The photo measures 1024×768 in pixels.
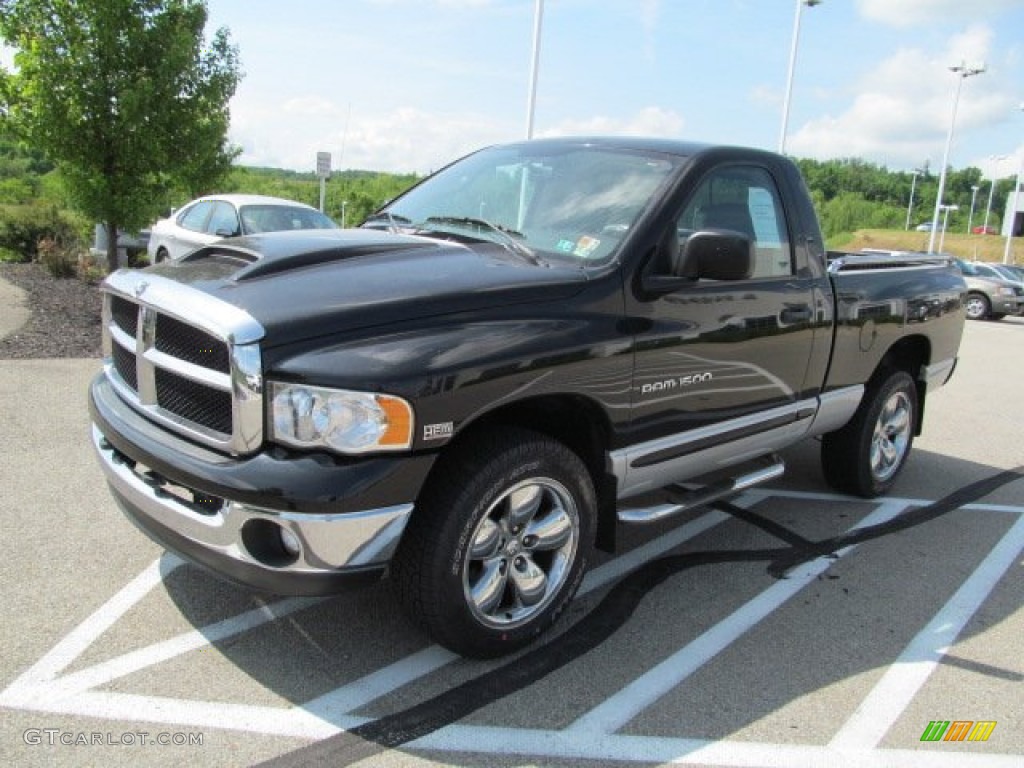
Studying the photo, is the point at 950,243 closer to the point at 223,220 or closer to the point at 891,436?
the point at 223,220

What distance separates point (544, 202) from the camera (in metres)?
3.79

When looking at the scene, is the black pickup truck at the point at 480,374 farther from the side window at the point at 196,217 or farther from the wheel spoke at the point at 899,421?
the side window at the point at 196,217

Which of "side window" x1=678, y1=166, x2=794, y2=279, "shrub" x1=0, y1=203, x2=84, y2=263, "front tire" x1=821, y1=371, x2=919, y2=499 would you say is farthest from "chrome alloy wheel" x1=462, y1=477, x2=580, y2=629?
"shrub" x1=0, y1=203, x2=84, y2=263

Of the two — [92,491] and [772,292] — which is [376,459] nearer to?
[772,292]

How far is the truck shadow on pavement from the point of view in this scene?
2.75 meters

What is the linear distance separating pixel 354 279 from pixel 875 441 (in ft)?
12.1

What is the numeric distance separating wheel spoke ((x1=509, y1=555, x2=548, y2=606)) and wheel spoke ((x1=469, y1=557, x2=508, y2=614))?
5 centimetres

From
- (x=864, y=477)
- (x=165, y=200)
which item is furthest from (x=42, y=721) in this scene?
(x=165, y=200)

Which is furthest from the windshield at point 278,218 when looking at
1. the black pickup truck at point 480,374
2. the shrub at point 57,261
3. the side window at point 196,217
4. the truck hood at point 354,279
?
the truck hood at point 354,279

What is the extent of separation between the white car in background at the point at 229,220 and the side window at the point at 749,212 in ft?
26.1

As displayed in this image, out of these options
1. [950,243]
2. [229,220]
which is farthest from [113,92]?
[950,243]

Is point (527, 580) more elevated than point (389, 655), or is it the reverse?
point (527, 580)

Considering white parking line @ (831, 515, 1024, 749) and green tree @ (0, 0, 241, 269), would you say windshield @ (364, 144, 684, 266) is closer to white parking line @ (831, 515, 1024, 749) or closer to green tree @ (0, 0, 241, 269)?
white parking line @ (831, 515, 1024, 749)

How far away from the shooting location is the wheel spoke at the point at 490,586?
9.92 feet
